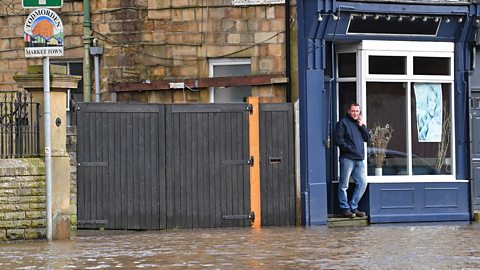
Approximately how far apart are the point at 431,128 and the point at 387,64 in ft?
4.88

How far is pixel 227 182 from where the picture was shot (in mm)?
19828

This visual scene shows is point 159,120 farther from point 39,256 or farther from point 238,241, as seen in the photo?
point 39,256

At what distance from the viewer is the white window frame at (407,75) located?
21.1 m

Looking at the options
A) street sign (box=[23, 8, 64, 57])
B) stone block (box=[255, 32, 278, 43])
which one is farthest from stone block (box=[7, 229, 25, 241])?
stone block (box=[255, 32, 278, 43])

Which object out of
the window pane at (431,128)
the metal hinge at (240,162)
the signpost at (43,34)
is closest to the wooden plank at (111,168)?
the metal hinge at (240,162)

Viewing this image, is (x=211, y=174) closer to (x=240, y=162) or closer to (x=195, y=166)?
(x=195, y=166)

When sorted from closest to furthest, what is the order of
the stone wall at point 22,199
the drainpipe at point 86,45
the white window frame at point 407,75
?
the stone wall at point 22,199 < the white window frame at point 407,75 < the drainpipe at point 86,45

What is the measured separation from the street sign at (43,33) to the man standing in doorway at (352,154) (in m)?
5.83

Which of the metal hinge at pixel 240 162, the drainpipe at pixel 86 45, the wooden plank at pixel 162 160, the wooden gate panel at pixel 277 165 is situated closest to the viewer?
the wooden plank at pixel 162 160

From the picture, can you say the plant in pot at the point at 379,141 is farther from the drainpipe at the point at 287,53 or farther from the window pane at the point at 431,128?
the drainpipe at the point at 287,53

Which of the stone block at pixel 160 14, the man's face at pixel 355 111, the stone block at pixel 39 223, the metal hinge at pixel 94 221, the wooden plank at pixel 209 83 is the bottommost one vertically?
the metal hinge at pixel 94 221

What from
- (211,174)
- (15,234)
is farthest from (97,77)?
(15,234)

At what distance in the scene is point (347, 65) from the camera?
70.2 ft

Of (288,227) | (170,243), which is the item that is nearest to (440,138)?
(288,227)
